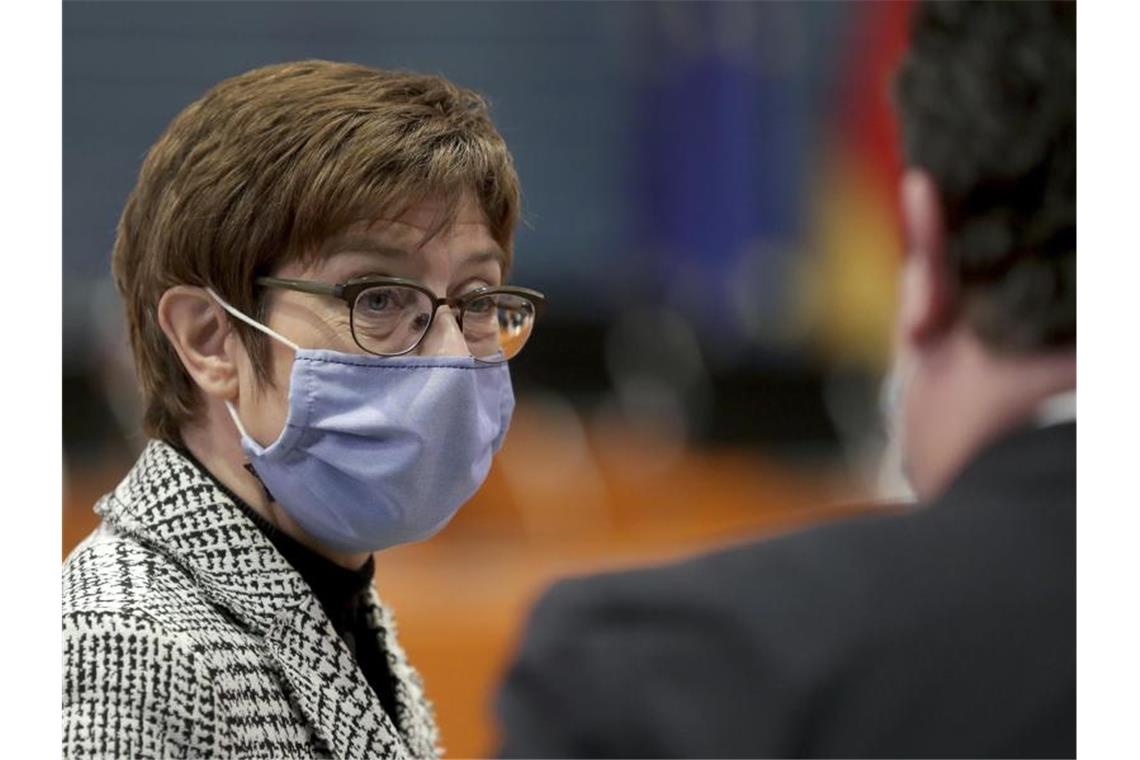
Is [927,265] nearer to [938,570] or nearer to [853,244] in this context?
[938,570]

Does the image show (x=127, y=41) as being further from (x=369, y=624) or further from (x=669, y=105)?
(x=669, y=105)

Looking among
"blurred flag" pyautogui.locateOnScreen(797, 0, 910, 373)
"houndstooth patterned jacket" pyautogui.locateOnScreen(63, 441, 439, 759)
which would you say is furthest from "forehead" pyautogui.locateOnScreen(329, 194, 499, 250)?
"blurred flag" pyautogui.locateOnScreen(797, 0, 910, 373)

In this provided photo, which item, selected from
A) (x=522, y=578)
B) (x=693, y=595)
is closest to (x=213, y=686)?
(x=693, y=595)

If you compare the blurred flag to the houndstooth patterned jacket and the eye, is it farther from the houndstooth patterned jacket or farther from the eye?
the houndstooth patterned jacket

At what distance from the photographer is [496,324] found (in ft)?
5.17

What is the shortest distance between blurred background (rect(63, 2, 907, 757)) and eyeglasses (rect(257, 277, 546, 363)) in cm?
145

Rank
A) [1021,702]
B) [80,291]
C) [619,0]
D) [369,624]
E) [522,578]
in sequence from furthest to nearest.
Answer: [619,0], [522,578], [80,291], [1021,702], [369,624]

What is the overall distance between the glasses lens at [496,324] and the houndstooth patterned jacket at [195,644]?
32 centimetres

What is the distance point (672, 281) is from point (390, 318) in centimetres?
256

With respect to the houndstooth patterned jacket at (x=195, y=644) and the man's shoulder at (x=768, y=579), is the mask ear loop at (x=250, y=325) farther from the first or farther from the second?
the man's shoulder at (x=768, y=579)

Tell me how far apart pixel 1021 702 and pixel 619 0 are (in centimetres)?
251

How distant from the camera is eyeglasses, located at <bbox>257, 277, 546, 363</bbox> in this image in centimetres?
146

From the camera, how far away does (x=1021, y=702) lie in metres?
1.84

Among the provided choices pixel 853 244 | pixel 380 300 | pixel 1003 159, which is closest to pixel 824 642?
pixel 380 300
